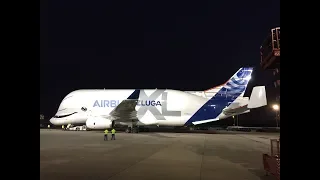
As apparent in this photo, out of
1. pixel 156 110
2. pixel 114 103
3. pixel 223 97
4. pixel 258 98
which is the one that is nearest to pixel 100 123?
pixel 114 103

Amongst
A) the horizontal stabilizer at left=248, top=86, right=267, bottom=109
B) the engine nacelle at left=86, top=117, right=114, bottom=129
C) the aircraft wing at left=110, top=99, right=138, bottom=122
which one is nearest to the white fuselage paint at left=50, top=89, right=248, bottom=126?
the aircraft wing at left=110, top=99, right=138, bottom=122

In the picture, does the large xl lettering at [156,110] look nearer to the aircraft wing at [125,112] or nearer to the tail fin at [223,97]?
the aircraft wing at [125,112]

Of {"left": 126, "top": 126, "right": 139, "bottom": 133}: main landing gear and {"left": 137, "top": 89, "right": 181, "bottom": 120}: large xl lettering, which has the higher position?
{"left": 137, "top": 89, "right": 181, "bottom": 120}: large xl lettering

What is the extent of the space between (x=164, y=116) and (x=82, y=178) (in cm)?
2742

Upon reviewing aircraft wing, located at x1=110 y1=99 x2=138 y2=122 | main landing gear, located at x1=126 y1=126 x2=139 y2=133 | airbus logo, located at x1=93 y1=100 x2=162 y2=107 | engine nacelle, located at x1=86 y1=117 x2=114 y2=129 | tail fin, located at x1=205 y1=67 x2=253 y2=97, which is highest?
tail fin, located at x1=205 y1=67 x2=253 y2=97

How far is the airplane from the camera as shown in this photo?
36.3m

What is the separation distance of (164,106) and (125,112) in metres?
4.39

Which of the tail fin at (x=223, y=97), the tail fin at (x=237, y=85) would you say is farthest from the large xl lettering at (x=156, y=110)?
the tail fin at (x=237, y=85)

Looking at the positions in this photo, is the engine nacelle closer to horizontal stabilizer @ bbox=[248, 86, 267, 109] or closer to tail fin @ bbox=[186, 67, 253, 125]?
tail fin @ bbox=[186, 67, 253, 125]
